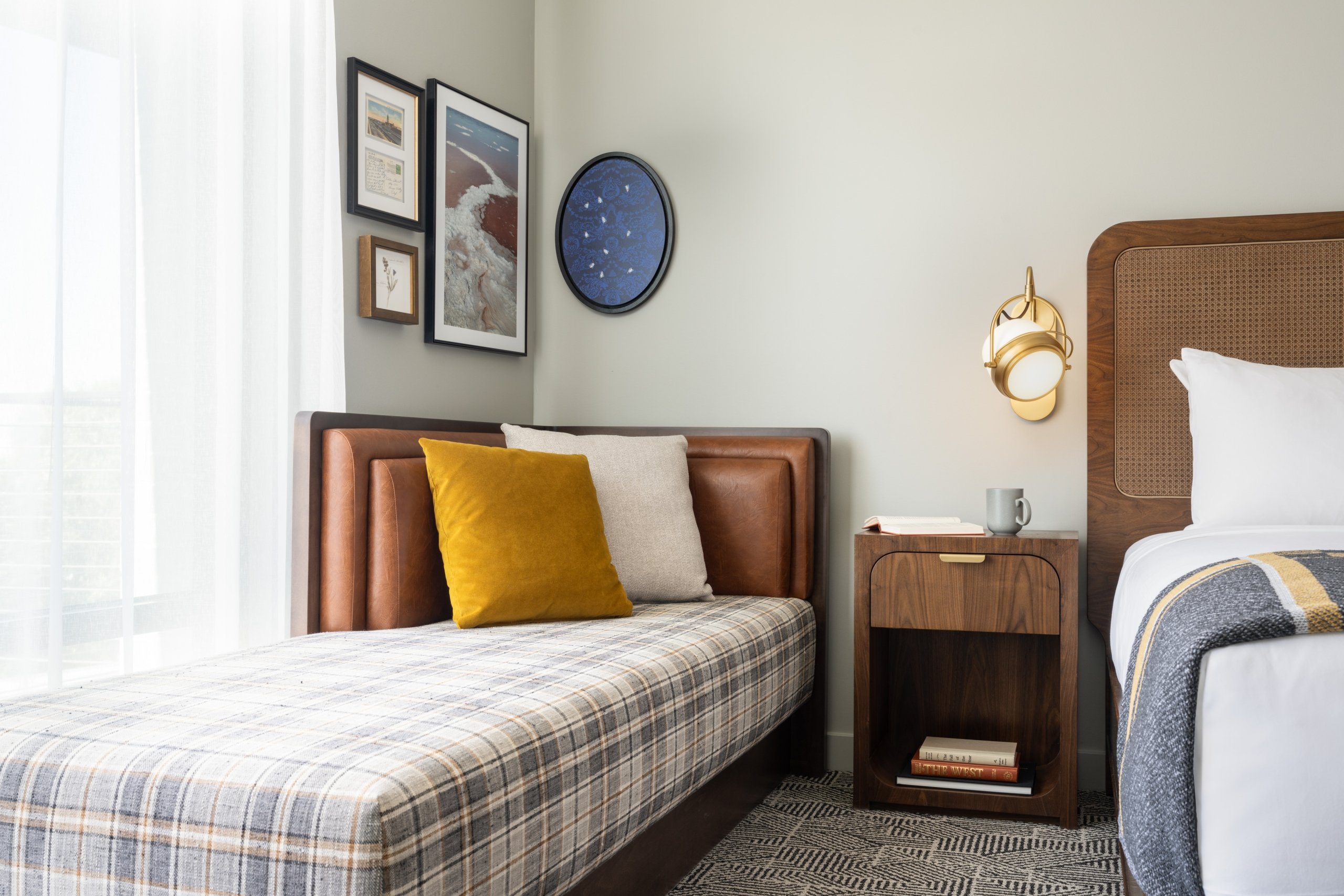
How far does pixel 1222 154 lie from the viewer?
2.64 metres

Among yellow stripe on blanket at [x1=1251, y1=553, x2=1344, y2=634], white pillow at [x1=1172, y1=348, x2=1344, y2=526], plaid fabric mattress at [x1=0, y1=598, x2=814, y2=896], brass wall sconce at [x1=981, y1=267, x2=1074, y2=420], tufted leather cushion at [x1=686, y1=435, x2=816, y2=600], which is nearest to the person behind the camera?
plaid fabric mattress at [x1=0, y1=598, x2=814, y2=896]

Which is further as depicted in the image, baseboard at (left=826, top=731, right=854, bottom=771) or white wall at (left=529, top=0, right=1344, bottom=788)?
baseboard at (left=826, top=731, right=854, bottom=771)

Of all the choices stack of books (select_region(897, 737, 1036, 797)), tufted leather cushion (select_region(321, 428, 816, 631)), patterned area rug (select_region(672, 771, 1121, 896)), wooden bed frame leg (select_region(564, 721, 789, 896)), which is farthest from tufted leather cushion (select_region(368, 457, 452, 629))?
stack of books (select_region(897, 737, 1036, 797))

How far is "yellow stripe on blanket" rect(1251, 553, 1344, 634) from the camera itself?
1.15 m

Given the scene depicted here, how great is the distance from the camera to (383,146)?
252 cm

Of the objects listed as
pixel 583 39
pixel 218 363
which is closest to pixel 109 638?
pixel 218 363

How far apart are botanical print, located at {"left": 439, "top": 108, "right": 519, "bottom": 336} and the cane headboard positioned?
62.8 inches

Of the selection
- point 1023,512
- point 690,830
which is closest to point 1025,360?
point 1023,512

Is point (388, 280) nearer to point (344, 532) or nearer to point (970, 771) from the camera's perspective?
point (344, 532)

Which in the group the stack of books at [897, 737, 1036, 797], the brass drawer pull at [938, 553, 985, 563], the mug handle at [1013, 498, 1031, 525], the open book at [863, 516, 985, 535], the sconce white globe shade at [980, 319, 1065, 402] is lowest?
the stack of books at [897, 737, 1036, 797]

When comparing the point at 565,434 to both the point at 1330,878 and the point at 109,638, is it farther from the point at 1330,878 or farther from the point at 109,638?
the point at 1330,878

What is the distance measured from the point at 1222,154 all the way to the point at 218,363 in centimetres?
240

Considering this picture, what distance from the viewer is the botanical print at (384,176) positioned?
2.47 metres

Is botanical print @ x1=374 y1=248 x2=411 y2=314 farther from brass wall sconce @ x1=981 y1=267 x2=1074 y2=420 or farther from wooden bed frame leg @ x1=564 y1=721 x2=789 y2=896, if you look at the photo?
brass wall sconce @ x1=981 y1=267 x2=1074 y2=420
